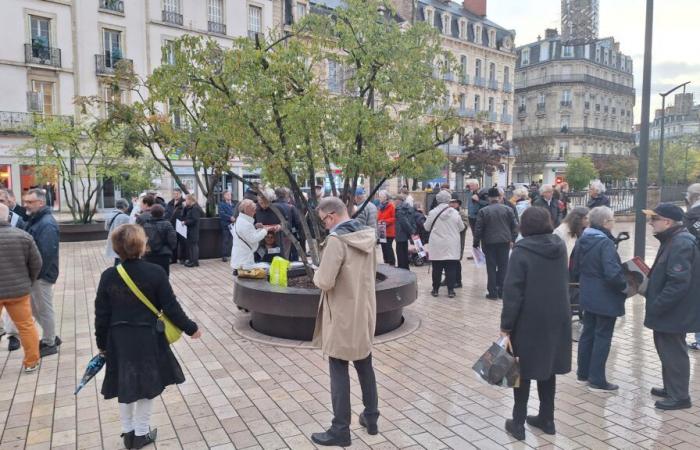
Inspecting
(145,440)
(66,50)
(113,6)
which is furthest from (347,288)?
(113,6)

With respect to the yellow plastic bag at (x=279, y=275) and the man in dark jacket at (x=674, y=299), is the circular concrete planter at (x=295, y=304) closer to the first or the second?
the yellow plastic bag at (x=279, y=275)

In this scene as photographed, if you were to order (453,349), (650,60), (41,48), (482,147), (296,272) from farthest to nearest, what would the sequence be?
1. (482,147)
2. (41,48)
3. (650,60)
4. (296,272)
5. (453,349)

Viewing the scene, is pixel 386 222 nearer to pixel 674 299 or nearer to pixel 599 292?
pixel 599 292

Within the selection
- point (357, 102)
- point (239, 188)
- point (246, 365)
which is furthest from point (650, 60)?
point (239, 188)

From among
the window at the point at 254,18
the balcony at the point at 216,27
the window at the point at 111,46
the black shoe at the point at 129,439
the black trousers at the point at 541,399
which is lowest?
the black shoe at the point at 129,439

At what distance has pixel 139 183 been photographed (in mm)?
21219

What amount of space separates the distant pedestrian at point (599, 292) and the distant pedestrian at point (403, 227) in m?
5.35

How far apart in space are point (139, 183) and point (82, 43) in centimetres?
1484

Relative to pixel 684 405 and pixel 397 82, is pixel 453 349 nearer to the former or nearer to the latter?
pixel 684 405

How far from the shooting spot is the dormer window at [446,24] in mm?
49200

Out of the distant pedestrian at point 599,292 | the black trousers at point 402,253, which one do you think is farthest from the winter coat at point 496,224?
the distant pedestrian at point 599,292

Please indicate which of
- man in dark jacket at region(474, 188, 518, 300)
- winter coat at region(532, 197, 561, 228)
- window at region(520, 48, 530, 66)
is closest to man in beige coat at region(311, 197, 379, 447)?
man in dark jacket at region(474, 188, 518, 300)

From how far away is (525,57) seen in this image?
73.6 m

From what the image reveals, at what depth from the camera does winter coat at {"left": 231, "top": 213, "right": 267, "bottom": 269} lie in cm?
745
